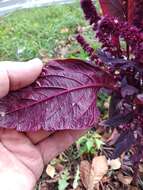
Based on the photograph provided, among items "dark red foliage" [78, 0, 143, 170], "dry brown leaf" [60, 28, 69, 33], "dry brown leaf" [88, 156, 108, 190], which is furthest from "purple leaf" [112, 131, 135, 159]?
"dry brown leaf" [60, 28, 69, 33]

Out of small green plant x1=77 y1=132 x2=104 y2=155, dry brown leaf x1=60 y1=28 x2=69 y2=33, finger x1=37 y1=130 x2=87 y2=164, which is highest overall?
finger x1=37 y1=130 x2=87 y2=164

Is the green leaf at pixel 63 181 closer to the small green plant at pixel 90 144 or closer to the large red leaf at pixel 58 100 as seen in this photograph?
the small green plant at pixel 90 144

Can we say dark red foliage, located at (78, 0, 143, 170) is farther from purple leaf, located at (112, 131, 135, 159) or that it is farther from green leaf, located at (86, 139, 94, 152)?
green leaf, located at (86, 139, 94, 152)

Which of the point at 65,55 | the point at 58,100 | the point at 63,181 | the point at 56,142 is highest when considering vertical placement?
the point at 58,100

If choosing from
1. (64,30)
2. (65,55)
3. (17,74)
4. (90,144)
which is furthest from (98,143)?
(64,30)

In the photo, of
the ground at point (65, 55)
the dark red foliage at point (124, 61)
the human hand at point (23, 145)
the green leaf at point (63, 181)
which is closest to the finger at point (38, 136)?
the human hand at point (23, 145)

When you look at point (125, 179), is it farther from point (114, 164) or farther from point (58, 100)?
point (58, 100)
